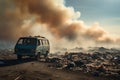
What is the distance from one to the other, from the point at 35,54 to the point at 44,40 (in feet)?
13.1

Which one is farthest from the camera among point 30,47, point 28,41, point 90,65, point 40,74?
point 28,41

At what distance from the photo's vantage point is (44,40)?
26.8 meters

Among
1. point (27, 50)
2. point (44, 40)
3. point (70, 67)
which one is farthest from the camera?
point (44, 40)

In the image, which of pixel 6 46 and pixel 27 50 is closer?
pixel 27 50

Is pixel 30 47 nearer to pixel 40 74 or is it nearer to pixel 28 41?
pixel 28 41

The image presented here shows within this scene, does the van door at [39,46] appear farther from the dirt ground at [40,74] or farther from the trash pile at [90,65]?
the dirt ground at [40,74]

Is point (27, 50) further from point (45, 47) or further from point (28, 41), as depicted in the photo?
point (45, 47)

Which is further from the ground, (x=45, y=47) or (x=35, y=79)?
(x=45, y=47)

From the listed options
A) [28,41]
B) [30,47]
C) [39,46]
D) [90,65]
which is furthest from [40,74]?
[28,41]

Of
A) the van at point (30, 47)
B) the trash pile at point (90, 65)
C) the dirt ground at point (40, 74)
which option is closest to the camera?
the dirt ground at point (40, 74)

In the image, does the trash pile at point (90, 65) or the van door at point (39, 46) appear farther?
the van door at point (39, 46)

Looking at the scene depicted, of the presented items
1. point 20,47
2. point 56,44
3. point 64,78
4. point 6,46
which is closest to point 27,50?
point 20,47

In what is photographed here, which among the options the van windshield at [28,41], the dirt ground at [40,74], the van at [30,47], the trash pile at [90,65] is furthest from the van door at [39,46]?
the dirt ground at [40,74]

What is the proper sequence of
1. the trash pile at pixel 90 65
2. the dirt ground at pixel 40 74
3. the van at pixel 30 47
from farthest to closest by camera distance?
the van at pixel 30 47 < the trash pile at pixel 90 65 < the dirt ground at pixel 40 74
